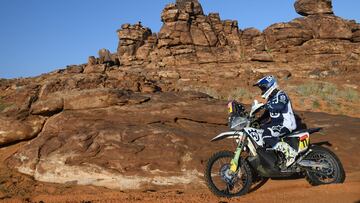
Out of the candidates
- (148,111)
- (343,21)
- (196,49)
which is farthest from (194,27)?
(148,111)

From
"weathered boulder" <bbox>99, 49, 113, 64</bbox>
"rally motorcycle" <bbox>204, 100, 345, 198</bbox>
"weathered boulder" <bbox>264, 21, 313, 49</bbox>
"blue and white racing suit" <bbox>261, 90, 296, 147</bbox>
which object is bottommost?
"rally motorcycle" <bbox>204, 100, 345, 198</bbox>

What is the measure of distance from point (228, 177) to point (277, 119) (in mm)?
1381

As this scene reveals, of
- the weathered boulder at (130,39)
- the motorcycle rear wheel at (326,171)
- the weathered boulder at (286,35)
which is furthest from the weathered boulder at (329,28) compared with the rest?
the motorcycle rear wheel at (326,171)

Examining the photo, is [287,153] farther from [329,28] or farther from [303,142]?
[329,28]

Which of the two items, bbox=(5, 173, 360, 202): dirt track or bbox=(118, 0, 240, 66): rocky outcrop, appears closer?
bbox=(5, 173, 360, 202): dirt track

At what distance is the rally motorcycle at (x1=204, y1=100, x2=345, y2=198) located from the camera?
6371 mm

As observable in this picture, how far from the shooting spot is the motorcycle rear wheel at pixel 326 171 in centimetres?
646

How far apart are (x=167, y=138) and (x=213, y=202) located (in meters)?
2.64

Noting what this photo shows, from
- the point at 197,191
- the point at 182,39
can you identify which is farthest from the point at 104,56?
the point at 197,191

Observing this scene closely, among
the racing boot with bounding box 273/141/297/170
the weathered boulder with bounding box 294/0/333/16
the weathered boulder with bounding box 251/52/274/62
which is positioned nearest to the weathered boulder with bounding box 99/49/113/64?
the weathered boulder with bounding box 251/52/274/62

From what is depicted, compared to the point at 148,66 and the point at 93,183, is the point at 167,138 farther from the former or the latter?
the point at 148,66

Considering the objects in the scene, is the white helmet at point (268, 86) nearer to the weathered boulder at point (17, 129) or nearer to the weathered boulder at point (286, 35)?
the weathered boulder at point (17, 129)

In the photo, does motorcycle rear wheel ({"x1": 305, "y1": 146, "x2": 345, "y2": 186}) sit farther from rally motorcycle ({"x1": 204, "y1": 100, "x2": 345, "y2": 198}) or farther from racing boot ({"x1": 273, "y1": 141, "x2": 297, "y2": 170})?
racing boot ({"x1": 273, "y1": 141, "x2": 297, "y2": 170})

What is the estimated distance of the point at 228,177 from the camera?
20.9 feet
